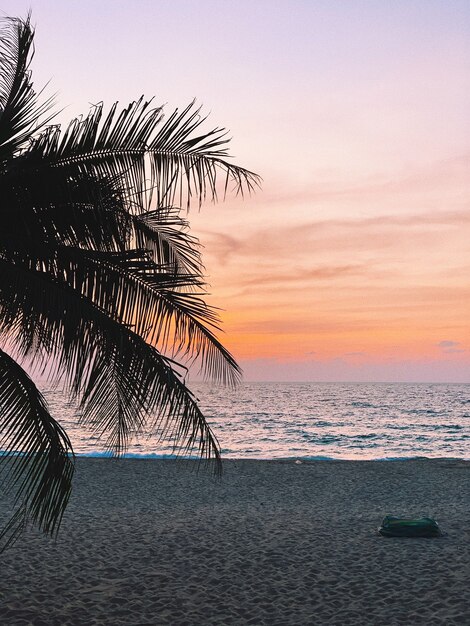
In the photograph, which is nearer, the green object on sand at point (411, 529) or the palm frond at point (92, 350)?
the palm frond at point (92, 350)

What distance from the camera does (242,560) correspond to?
9.24 meters

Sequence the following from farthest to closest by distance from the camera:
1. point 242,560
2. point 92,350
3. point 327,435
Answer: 1. point 327,435
2. point 242,560
3. point 92,350

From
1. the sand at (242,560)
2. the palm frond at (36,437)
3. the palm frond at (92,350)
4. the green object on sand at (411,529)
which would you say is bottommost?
the sand at (242,560)

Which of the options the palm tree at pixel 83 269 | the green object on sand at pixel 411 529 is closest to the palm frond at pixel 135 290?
the palm tree at pixel 83 269

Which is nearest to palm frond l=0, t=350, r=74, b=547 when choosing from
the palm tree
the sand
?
the palm tree

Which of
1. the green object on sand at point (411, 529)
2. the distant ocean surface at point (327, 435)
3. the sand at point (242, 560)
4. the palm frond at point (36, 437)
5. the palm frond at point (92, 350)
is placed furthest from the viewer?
the distant ocean surface at point (327, 435)

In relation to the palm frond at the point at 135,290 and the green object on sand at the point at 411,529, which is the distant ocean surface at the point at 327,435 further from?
the palm frond at the point at 135,290

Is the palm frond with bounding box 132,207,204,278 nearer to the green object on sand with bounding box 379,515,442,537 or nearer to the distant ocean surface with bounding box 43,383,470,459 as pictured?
the green object on sand with bounding box 379,515,442,537

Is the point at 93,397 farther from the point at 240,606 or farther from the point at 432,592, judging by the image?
the point at 432,592

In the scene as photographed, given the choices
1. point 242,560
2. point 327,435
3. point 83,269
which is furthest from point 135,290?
point 327,435

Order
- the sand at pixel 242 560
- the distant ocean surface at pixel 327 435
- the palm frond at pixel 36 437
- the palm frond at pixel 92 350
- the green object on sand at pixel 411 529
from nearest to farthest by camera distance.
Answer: the palm frond at pixel 36 437
the palm frond at pixel 92 350
the sand at pixel 242 560
the green object on sand at pixel 411 529
the distant ocean surface at pixel 327 435

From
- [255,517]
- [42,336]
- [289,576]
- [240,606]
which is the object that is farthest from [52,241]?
[255,517]

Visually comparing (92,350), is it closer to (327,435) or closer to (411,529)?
(411,529)

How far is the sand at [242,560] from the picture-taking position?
7227 mm
